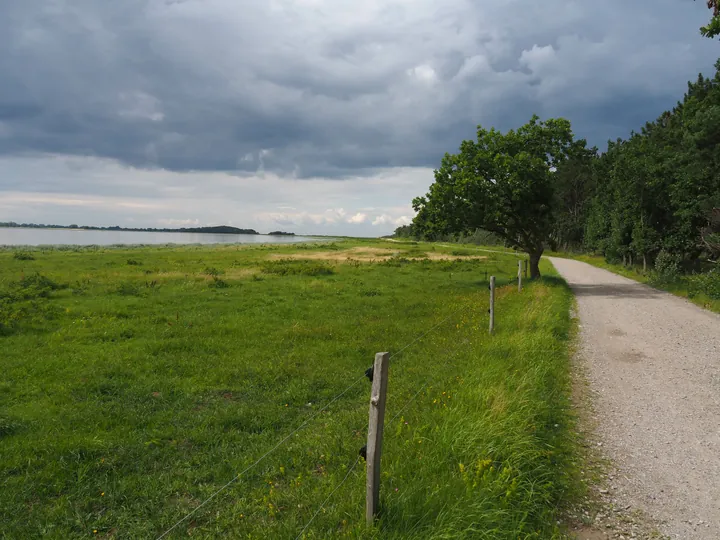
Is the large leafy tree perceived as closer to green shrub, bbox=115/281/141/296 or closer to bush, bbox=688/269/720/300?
bush, bbox=688/269/720/300

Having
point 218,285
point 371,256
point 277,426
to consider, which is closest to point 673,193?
point 218,285

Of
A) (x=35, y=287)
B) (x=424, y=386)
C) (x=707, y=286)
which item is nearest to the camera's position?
(x=424, y=386)

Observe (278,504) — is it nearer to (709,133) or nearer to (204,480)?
(204,480)

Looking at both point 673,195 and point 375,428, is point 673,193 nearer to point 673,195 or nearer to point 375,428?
point 673,195

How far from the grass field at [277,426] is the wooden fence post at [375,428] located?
221mm

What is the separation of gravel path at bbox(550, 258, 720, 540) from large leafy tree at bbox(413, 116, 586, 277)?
43.4ft

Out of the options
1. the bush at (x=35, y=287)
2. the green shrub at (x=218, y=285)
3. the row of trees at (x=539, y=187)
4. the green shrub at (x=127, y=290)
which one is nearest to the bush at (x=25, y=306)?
the bush at (x=35, y=287)

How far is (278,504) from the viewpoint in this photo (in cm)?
531

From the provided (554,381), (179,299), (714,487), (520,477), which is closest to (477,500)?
(520,477)

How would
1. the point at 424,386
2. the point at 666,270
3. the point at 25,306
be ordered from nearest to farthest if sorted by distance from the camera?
1. the point at 424,386
2. the point at 25,306
3. the point at 666,270

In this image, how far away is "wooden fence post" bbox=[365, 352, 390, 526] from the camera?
13.5ft

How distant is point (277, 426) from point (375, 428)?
14.6 ft

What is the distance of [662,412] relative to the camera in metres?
7.41

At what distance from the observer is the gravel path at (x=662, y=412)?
4977 mm
